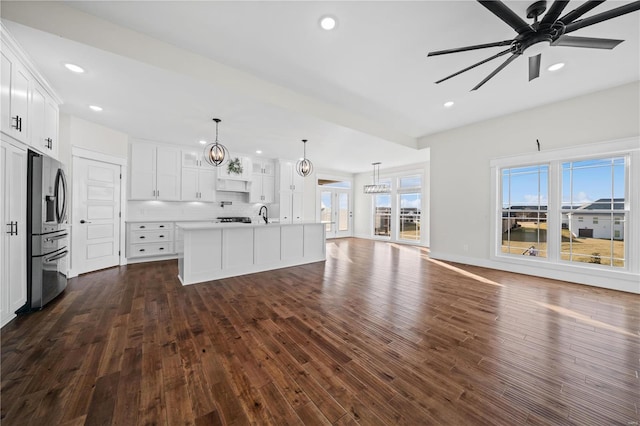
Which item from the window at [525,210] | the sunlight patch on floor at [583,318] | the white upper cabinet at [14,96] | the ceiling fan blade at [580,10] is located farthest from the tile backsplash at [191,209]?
the ceiling fan blade at [580,10]

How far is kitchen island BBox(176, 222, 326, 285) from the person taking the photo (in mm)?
3891

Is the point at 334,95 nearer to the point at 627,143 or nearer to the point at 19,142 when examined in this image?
the point at 19,142

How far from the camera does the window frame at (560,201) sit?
3.55 metres

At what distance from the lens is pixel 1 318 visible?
231 cm

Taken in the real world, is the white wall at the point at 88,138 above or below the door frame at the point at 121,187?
above

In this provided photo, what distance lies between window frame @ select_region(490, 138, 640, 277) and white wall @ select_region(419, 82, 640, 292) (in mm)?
106

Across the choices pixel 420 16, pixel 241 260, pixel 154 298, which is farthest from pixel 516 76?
pixel 154 298

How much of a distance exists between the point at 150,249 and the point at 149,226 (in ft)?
1.75

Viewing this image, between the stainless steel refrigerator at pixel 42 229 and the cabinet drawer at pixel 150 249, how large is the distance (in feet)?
7.01

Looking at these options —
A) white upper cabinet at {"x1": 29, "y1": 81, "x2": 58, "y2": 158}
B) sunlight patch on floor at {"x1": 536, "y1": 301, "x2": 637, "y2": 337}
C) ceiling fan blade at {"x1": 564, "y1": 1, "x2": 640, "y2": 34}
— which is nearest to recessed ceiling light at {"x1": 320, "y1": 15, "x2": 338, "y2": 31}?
ceiling fan blade at {"x1": 564, "y1": 1, "x2": 640, "y2": 34}

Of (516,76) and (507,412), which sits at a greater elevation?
(516,76)

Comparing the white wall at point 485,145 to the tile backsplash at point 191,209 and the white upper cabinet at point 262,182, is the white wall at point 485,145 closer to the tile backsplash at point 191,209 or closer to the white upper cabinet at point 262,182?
the white upper cabinet at point 262,182

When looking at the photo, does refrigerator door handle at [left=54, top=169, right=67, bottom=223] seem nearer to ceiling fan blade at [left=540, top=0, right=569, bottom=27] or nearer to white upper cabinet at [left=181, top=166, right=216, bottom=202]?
white upper cabinet at [left=181, top=166, right=216, bottom=202]

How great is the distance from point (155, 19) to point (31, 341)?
10.7 feet
